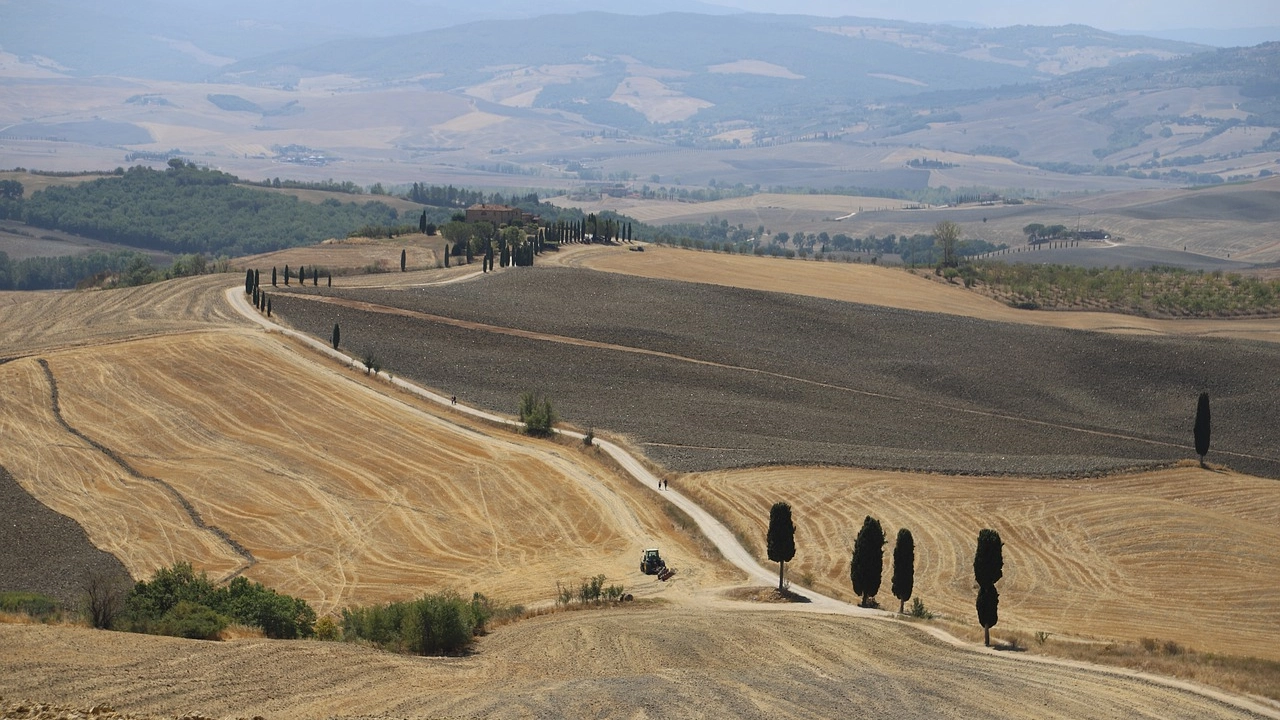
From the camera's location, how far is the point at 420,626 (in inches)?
Result: 1422

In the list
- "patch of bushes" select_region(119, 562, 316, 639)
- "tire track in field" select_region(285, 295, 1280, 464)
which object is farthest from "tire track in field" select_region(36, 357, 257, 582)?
"tire track in field" select_region(285, 295, 1280, 464)

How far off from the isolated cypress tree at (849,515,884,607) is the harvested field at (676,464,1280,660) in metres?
1.19

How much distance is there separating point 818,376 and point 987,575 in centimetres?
4209

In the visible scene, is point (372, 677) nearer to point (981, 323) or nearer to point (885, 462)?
point (885, 462)

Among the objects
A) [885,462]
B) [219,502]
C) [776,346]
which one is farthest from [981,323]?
[219,502]

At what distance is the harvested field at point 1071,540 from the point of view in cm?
4369

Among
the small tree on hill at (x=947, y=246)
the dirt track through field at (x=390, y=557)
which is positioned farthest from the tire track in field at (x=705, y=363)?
the small tree on hill at (x=947, y=246)

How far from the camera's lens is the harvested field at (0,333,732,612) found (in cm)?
4728

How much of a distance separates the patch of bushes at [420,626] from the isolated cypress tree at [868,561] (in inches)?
462

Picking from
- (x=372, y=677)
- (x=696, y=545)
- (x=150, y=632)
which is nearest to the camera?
(x=372, y=677)

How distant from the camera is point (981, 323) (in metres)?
96.8

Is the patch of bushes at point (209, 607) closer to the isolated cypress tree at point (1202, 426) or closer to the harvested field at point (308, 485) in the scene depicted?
the harvested field at point (308, 485)

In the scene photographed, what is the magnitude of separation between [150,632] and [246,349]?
4312cm

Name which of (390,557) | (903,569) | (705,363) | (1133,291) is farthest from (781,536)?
(1133,291)
